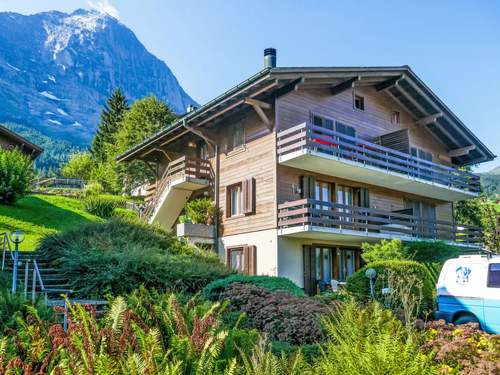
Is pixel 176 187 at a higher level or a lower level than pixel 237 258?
higher

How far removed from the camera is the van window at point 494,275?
11.2 metres

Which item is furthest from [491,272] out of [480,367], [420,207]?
[420,207]

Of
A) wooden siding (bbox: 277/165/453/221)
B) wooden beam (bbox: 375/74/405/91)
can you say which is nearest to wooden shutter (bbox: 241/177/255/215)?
wooden siding (bbox: 277/165/453/221)

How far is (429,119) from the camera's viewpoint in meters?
24.8

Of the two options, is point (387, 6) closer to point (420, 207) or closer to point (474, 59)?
point (474, 59)

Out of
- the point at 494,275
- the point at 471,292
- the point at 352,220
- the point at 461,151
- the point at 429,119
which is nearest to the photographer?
the point at 494,275

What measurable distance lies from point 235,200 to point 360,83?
7.89 m

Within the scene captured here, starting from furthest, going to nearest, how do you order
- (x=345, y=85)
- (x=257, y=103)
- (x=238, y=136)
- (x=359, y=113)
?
(x=359, y=113) < (x=238, y=136) < (x=345, y=85) < (x=257, y=103)

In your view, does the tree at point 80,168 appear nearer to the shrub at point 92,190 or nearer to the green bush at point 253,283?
the shrub at point 92,190

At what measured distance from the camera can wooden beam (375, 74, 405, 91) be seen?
22.4 m

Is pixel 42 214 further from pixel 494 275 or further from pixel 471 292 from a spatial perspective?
pixel 494 275

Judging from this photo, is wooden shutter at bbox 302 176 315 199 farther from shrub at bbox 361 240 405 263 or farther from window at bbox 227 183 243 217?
shrub at bbox 361 240 405 263

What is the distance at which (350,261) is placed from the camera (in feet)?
67.3

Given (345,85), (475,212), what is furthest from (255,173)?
(475,212)
